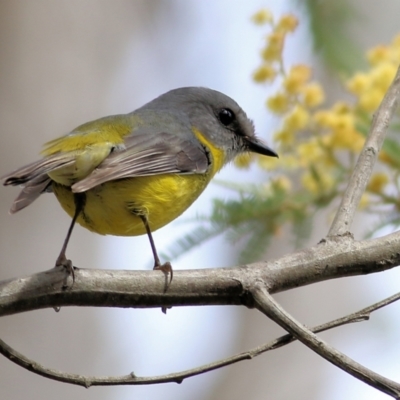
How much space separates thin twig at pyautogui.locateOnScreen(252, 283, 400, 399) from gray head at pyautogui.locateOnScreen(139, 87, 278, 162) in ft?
5.34

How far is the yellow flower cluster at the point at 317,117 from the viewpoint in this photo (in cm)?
248

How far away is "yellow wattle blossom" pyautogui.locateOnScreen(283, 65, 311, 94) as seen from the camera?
268 centimetres

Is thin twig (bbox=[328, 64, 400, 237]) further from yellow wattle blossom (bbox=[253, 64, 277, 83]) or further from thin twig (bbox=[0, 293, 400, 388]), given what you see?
yellow wattle blossom (bbox=[253, 64, 277, 83])

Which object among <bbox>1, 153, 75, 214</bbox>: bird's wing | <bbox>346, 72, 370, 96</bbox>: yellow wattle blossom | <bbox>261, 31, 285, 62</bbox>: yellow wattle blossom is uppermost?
<bbox>261, 31, 285, 62</bbox>: yellow wattle blossom

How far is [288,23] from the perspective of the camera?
2691 mm

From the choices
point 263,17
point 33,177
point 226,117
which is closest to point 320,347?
point 33,177

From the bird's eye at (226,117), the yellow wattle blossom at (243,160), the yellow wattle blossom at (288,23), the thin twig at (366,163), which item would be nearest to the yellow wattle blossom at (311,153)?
the thin twig at (366,163)

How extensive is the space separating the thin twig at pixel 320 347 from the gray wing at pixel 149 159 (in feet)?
2.36

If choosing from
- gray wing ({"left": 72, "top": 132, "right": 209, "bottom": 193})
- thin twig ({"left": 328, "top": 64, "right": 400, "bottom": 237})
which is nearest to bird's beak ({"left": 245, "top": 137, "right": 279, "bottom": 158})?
gray wing ({"left": 72, "top": 132, "right": 209, "bottom": 193})

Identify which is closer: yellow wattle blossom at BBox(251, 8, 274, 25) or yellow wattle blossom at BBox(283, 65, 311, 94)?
yellow wattle blossom at BBox(283, 65, 311, 94)

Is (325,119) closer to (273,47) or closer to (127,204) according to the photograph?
(273,47)

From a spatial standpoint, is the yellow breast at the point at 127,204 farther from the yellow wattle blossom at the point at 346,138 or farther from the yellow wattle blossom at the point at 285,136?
the yellow wattle blossom at the point at 346,138

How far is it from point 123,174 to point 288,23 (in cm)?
90

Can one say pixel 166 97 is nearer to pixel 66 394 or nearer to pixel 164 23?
pixel 66 394
